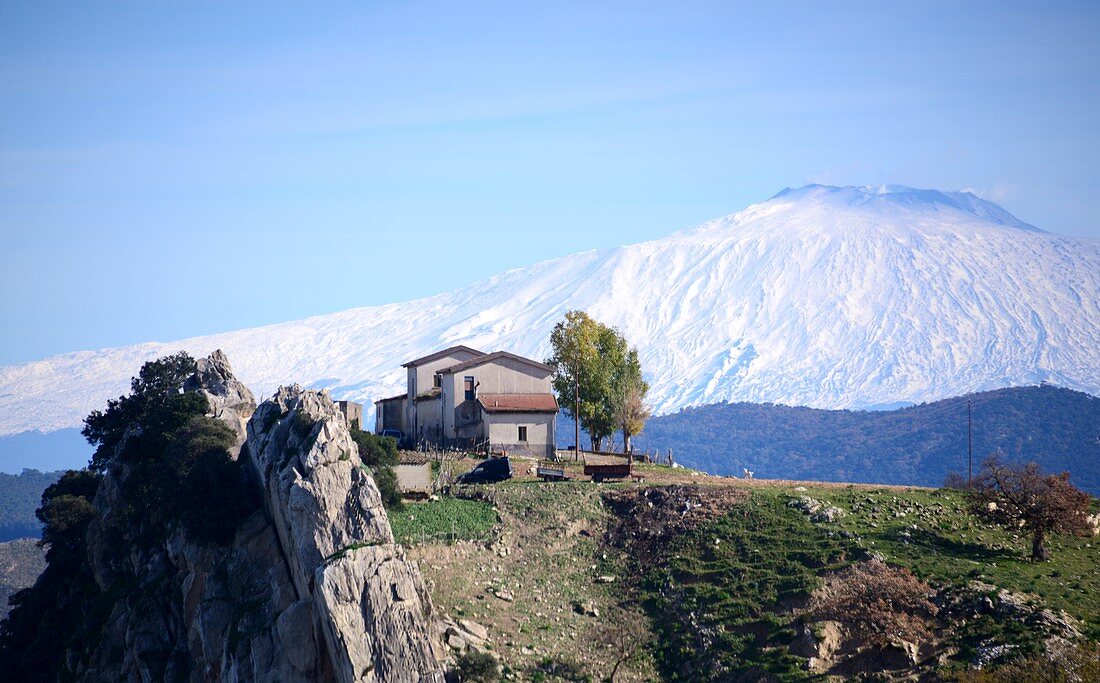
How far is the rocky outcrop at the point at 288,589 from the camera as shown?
121ft

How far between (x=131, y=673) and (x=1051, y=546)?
35614 millimetres

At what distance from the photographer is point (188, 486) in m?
49.2

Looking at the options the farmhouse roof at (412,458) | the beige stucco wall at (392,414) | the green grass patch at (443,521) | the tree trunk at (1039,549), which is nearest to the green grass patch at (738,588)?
the tree trunk at (1039,549)

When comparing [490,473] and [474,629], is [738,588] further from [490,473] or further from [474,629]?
[490,473]

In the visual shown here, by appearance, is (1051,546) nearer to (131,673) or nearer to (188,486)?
(188,486)

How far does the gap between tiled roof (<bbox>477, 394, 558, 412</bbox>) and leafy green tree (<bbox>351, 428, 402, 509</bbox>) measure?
435 inches

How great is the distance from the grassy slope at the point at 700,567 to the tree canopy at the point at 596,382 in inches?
977

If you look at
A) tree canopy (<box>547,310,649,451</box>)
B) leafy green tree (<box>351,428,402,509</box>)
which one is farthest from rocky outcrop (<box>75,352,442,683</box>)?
tree canopy (<box>547,310,649,451</box>)

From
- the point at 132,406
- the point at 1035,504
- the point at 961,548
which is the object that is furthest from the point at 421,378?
the point at 1035,504

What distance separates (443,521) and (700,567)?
1030 cm

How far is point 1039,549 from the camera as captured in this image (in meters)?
43.1

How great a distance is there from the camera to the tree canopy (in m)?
76.9

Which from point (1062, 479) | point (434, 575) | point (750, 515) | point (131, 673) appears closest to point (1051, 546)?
point (1062, 479)

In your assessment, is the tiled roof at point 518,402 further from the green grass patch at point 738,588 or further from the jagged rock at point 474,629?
the jagged rock at point 474,629
